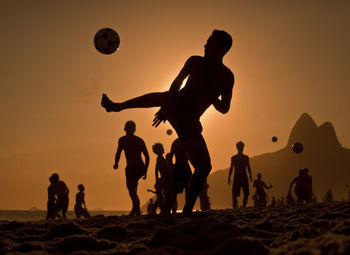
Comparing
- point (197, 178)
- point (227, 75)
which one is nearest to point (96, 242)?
point (197, 178)

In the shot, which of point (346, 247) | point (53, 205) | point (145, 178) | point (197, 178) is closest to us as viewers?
point (346, 247)

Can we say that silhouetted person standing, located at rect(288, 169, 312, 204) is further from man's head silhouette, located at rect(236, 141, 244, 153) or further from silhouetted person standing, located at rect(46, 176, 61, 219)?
silhouetted person standing, located at rect(46, 176, 61, 219)

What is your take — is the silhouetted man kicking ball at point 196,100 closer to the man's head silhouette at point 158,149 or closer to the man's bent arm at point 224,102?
the man's bent arm at point 224,102


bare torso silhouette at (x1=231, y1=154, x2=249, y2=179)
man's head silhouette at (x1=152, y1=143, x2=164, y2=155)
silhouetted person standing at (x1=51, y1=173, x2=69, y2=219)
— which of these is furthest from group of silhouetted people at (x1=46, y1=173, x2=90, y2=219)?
bare torso silhouette at (x1=231, y1=154, x2=249, y2=179)

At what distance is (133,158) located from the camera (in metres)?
9.88

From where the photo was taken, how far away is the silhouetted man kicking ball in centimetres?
484

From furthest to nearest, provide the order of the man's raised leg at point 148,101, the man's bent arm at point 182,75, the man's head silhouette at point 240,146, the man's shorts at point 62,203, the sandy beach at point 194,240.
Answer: the man's shorts at point 62,203 → the man's head silhouette at point 240,146 → the man's bent arm at point 182,75 → the man's raised leg at point 148,101 → the sandy beach at point 194,240

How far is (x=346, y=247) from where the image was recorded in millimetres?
2092

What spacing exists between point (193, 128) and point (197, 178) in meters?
0.59

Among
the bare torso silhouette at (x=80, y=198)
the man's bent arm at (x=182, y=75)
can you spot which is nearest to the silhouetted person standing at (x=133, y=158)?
the man's bent arm at (x=182, y=75)

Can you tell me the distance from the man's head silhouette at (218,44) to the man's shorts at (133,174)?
522cm

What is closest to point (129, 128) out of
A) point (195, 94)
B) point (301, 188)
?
point (195, 94)

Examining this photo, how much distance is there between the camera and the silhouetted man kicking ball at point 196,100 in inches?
191

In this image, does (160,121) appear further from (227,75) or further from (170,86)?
(227,75)
